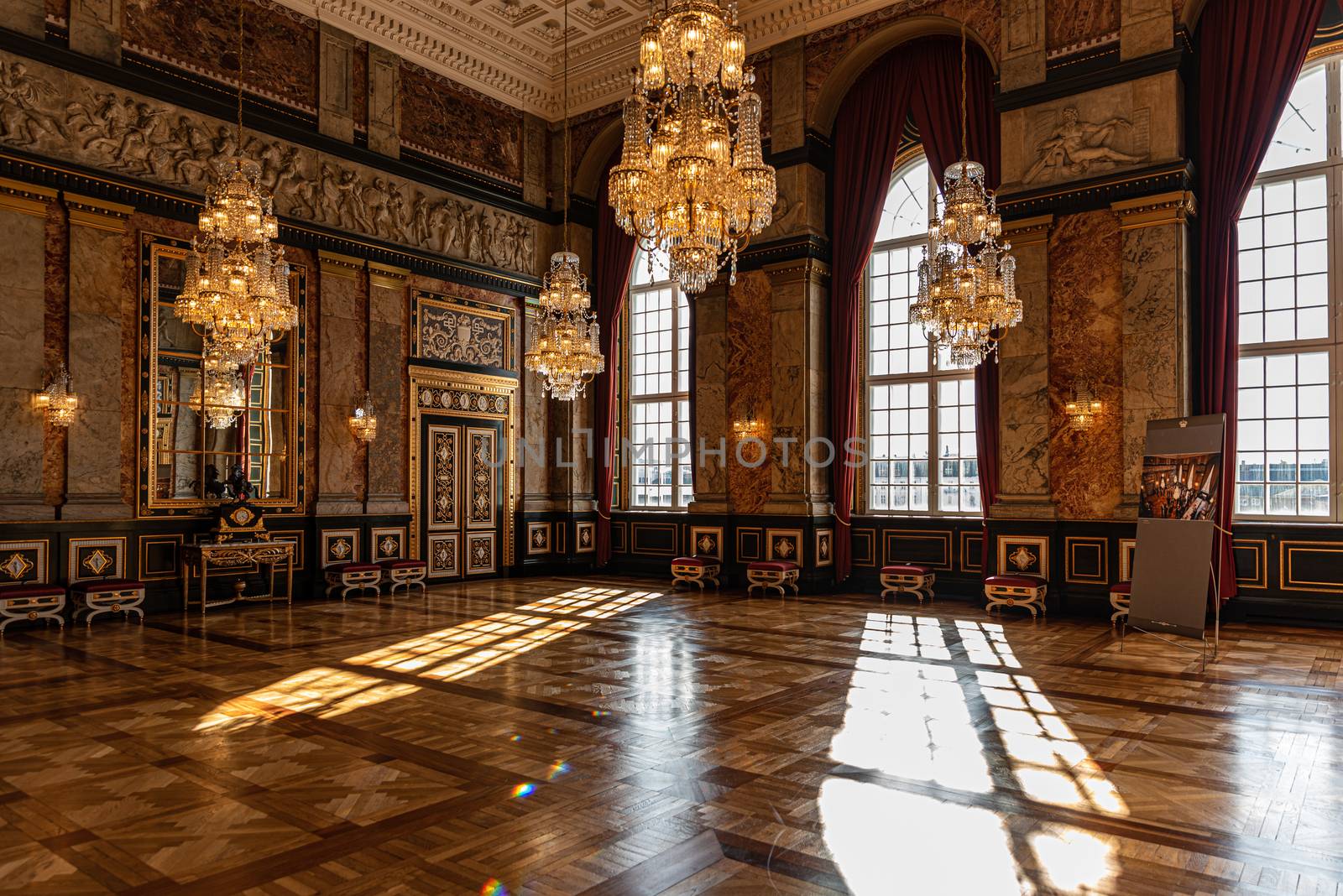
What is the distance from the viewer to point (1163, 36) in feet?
28.2

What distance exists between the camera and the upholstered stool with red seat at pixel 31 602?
762 centimetres

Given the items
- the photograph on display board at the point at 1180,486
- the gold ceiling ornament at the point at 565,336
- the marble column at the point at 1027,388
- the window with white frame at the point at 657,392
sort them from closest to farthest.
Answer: the photograph on display board at the point at 1180,486 → the gold ceiling ornament at the point at 565,336 → the marble column at the point at 1027,388 → the window with white frame at the point at 657,392

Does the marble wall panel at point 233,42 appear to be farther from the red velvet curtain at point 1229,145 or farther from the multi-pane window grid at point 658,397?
the red velvet curtain at point 1229,145

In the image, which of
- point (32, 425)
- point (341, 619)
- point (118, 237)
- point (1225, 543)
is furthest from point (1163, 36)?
point (32, 425)

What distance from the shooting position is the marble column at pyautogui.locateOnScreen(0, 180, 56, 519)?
8.05 m

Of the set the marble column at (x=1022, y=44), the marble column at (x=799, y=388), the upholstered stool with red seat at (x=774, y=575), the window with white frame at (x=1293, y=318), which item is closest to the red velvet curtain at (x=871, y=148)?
the marble column at (x=799, y=388)

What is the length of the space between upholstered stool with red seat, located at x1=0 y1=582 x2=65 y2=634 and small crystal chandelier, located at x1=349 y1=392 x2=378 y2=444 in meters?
3.56

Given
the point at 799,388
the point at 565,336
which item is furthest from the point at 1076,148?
the point at 565,336

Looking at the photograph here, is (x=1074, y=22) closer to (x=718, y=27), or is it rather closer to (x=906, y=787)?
(x=718, y=27)

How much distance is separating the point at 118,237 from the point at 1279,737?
10408mm

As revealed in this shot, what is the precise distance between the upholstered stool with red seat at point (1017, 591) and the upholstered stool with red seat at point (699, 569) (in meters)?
3.56

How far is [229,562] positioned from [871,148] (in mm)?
8815

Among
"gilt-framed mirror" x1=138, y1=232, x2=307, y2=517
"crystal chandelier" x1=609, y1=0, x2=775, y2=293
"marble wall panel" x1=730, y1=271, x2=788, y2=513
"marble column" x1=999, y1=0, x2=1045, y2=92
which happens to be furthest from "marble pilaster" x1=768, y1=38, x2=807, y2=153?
"gilt-framed mirror" x1=138, y1=232, x2=307, y2=517

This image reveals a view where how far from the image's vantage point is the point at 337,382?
34.9 ft
